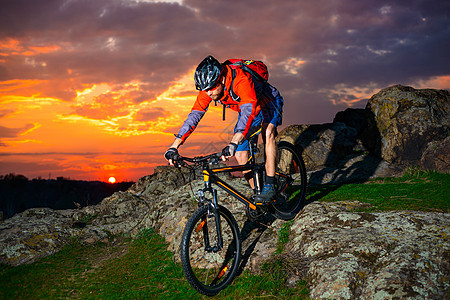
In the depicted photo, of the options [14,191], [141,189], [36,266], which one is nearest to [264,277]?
[36,266]

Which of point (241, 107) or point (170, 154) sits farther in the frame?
point (241, 107)

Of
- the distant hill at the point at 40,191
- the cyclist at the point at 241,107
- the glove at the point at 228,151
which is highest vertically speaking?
the cyclist at the point at 241,107

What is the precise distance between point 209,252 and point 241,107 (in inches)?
96.4

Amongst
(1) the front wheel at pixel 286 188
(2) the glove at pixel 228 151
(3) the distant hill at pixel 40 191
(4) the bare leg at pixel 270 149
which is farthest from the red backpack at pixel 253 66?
(3) the distant hill at pixel 40 191

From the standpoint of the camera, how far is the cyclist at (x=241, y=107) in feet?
17.4

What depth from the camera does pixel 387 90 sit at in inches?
577

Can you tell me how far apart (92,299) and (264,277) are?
9.33ft

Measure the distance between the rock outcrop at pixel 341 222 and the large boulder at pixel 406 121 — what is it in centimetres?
4

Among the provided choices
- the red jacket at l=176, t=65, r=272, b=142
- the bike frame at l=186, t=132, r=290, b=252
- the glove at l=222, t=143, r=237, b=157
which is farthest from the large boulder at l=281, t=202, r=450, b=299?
the red jacket at l=176, t=65, r=272, b=142

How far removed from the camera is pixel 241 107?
5.46m

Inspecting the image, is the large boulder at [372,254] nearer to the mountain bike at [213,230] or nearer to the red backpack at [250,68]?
the mountain bike at [213,230]

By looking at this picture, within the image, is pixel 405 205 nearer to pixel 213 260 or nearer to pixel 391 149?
pixel 213 260

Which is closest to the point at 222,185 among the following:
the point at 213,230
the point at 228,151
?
the point at 213,230

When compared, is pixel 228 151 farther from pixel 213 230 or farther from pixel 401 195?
pixel 401 195
